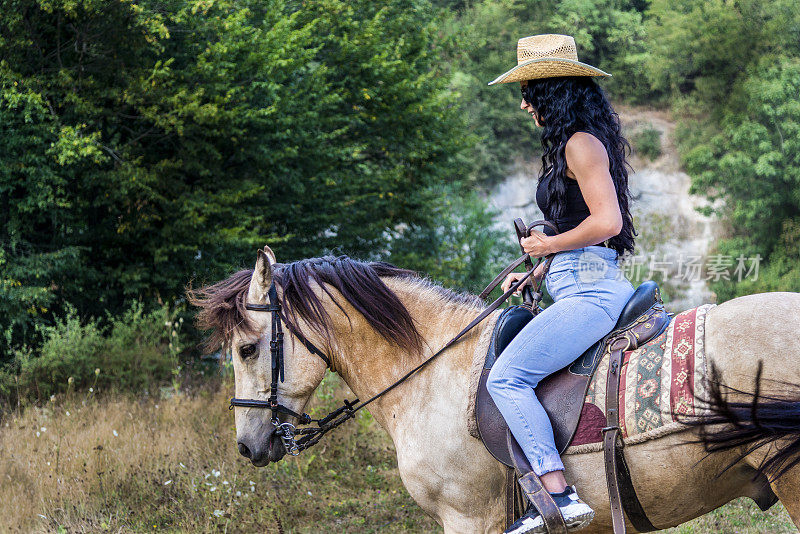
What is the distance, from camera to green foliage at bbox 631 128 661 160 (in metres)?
31.0

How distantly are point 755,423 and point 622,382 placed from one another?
0.49 meters

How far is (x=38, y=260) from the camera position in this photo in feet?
28.1

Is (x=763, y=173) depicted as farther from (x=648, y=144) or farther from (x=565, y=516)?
(x=565, y=516)

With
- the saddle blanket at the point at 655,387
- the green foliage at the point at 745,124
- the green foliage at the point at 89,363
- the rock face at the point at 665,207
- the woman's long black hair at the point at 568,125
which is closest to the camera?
the saddle blanket at the point at 655,387

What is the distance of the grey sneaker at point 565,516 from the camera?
254cm

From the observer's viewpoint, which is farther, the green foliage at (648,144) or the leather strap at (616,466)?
the green foliage at (648,144)

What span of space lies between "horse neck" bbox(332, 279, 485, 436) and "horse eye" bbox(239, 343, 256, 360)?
0.41 meters

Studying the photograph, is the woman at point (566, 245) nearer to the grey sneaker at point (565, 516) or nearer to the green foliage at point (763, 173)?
the grey sneaker at point (565, 516)

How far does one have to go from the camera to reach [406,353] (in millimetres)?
3158

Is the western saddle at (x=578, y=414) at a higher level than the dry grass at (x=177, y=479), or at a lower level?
higher

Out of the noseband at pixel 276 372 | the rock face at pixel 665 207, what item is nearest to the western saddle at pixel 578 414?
the noseband at pixel 276 372

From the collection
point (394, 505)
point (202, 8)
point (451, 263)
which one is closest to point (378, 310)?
point (394, 505)

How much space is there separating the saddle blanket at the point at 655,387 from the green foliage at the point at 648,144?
3072 cm

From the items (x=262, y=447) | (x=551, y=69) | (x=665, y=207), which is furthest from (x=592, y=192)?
(x=665, y=207)
